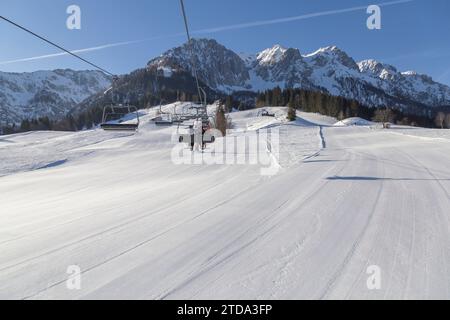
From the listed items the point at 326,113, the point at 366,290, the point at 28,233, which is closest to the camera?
the point at 366,290

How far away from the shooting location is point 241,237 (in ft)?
17.1

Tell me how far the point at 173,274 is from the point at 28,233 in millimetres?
3566

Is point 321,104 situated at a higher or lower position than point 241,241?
higher

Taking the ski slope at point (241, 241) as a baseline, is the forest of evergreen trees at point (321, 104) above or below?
above

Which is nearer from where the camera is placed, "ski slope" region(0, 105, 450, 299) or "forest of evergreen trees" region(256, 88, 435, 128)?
"ski slope" region(0, 105, 450, 299)

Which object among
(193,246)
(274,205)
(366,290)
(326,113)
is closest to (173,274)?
(193,246)

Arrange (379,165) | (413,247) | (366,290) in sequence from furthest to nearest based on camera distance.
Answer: (379,165) → (413,247) → (366,290)

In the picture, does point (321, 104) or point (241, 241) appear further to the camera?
point (321, 104)

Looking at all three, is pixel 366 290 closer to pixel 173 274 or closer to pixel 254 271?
pixel 254 271

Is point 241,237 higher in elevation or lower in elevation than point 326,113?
lower

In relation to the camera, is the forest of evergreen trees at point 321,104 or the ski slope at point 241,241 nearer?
the ski slope at point 241,241

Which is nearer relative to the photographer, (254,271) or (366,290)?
(366,290)

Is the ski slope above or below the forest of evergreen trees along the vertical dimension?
below

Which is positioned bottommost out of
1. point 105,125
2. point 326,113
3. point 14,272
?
point 14,272
